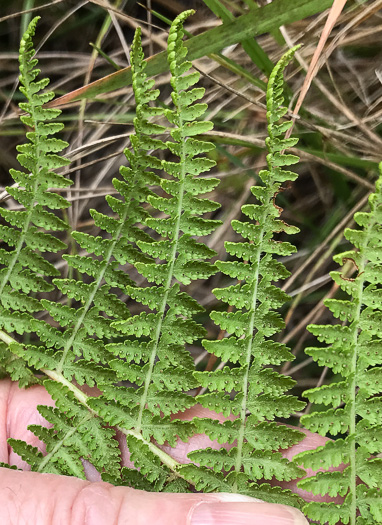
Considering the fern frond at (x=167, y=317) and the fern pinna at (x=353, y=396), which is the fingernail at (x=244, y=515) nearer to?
the fern pinna at (x=353, y=396)

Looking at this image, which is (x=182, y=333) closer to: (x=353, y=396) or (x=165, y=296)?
(x=165, y=296)

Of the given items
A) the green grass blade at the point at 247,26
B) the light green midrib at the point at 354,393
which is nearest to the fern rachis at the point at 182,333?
the light green midrib at the point at 354,393

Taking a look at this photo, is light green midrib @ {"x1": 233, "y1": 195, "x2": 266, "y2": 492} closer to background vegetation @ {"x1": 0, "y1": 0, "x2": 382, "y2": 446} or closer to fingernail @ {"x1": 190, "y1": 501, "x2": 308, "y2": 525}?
fingernail @ {"x1": 190, "y1": 501, "x2": 308, "y2": 525}

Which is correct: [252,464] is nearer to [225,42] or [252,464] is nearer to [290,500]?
[290,500]

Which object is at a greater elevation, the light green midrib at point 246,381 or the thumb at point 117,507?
the light green midrib at point 246,381

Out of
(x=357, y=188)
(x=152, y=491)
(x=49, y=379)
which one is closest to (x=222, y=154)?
(x=357, y=188)
